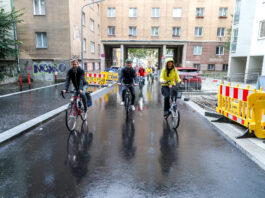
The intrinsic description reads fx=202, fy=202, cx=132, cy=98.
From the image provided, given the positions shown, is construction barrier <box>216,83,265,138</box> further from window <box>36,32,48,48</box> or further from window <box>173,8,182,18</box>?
window <box>173,8,182,18</box>

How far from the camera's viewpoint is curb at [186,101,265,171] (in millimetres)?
3801

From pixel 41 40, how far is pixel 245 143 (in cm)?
2093

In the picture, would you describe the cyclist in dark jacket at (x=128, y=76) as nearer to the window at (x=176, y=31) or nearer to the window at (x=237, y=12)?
the window at (x=237, y=12)

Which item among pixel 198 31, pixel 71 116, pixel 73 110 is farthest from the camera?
pixel 198 31

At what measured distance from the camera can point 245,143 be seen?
14.6 feet

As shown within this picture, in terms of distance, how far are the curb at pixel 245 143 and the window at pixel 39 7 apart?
20.0 m

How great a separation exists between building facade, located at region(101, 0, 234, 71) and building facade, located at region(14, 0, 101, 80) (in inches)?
516

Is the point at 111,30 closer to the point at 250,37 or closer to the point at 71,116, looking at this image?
the point at 250,37

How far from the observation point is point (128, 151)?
418 cm

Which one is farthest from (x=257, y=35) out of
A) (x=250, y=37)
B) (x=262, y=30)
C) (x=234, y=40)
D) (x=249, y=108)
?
(x=249, y=108)

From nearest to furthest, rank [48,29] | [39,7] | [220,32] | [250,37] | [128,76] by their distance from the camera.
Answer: [128,76] → [39,7] → [48,29] → [250,37] → [220,32]

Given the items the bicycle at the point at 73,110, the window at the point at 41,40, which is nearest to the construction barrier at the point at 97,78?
the window at the point at 41,40

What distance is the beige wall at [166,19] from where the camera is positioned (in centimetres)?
3309

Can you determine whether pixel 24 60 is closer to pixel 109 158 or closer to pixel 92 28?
pixel 92 28
